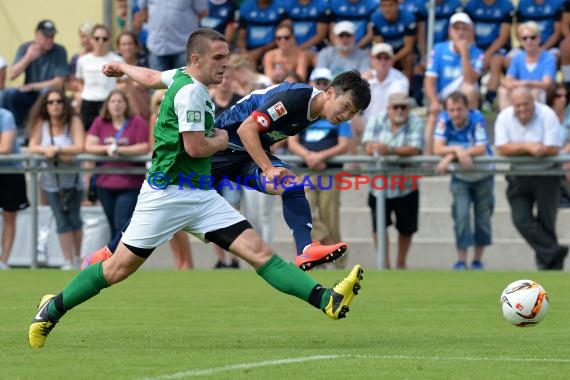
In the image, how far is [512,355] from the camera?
7.84m

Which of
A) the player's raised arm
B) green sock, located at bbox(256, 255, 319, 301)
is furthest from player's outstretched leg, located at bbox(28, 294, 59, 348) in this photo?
the player's raised arm

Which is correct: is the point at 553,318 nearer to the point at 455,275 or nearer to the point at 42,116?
the point at 455,275

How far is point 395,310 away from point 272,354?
3302mm

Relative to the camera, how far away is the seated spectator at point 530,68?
16875 millimetres

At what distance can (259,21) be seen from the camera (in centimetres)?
1912

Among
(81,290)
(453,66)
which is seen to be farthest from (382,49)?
(81,290)

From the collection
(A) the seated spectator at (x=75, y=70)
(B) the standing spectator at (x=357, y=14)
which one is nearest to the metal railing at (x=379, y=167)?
(A) the seated spectator at (x=75, y=70)

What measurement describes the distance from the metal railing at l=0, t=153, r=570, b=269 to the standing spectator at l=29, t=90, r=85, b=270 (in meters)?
0.15

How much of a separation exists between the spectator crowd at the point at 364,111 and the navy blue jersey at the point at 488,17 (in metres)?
0.02

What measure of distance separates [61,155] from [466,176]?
509 centimetres

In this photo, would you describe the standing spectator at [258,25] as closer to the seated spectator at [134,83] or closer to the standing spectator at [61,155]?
the seated spectator at [134,83]

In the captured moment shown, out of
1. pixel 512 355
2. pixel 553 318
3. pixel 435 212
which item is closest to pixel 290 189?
pixel 553 318

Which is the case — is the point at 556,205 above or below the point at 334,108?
below

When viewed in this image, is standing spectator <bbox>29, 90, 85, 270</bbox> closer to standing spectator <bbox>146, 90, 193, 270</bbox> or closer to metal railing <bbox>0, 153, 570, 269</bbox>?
metal railing <bbox>0, 153, 570, 269</bbox>
